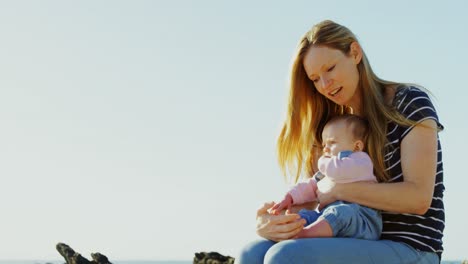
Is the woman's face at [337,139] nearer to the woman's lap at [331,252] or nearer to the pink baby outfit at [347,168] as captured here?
the pink baby outfit at [347,168]

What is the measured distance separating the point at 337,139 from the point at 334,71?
40 centimetres

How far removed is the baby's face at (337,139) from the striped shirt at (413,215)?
22cm

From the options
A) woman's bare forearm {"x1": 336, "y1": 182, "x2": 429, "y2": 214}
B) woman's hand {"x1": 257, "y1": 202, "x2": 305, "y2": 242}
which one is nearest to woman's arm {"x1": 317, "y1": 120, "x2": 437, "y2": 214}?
woman's bare forearm {"x1": 336, "y1": 182, "x2": 429, "y2": 214}

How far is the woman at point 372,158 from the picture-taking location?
17.0 feet

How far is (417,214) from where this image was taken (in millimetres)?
5500

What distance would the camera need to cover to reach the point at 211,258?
17.5 metres

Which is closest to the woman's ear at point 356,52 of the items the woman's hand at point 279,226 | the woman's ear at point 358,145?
the woman's ear at point 358,145

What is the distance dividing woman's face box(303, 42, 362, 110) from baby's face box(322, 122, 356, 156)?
20 cm

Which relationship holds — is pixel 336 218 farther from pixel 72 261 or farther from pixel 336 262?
pixel 72 261

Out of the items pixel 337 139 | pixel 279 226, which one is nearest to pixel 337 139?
pixel 337 139

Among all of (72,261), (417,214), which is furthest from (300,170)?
(72,261)

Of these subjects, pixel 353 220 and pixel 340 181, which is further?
pixel 340 181

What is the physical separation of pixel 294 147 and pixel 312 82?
434 mm

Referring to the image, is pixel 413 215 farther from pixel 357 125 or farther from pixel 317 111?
pixel 317 111
